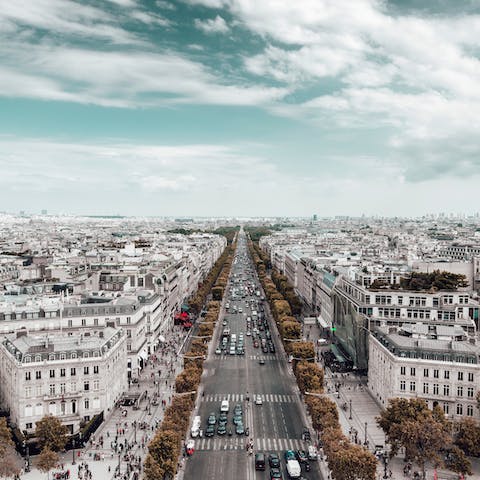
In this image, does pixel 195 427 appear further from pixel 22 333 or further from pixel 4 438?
pixel 22 333

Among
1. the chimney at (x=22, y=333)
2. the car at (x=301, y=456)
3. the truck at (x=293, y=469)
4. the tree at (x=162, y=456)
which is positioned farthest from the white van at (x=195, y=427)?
the chimney at (x=22, y=333)

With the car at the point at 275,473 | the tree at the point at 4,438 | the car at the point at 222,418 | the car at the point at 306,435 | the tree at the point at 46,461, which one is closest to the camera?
the tree at the point at 46,461

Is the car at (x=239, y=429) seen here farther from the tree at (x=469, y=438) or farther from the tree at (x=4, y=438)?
the tree at (x=4, y=438)

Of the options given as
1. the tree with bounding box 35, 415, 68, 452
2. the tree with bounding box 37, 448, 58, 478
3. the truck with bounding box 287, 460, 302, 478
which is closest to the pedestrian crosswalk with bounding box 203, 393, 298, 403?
the truck with bounding box 287, 460, 302, 478

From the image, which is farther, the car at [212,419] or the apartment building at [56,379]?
the car at [212,419]

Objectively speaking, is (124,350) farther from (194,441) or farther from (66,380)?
(194,441)

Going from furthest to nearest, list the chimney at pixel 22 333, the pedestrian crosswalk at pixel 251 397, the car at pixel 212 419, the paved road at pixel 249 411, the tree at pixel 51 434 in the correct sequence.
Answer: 1. the pedestrian crosswalk at pixel 251 397
2. the chimney at pixel 22 333
3. the car at pixel 212 419
4. the tree at pixel 51 434
5. the paved road at pixel 249 411

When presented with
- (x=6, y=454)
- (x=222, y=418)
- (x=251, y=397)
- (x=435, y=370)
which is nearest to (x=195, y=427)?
(x=222, y=418)
